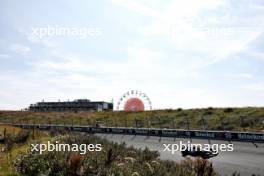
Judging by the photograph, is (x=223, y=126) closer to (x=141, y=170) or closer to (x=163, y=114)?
(x=163, y=114)

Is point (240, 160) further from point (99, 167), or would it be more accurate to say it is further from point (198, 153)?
point (99, 167)

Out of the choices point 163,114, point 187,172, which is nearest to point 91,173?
point 187,172

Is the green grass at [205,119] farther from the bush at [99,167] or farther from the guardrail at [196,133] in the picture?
the bush at [99,167]

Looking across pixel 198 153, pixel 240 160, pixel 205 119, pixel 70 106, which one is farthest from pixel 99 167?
pixel 70 106

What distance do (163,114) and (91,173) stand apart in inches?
2234

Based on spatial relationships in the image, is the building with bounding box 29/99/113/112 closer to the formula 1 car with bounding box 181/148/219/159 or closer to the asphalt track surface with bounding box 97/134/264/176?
the asphalt track surface with bounding box 97/134/264/176

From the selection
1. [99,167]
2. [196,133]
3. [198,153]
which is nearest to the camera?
[99,167]

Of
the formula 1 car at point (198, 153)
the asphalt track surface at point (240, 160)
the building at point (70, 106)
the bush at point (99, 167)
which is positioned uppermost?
the building at point (70, 106)

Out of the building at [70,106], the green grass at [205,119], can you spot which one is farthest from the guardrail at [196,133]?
the building at [70,106]

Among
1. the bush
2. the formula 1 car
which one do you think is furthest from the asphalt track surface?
the bush

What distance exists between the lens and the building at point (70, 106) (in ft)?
439

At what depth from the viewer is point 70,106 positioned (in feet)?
456

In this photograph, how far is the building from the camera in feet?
439

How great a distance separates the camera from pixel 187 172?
28.6ft
